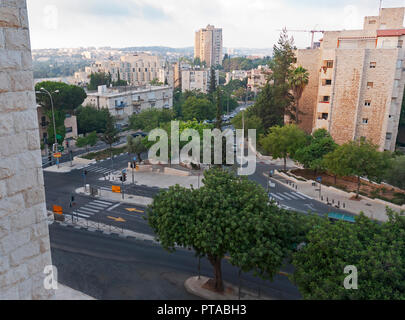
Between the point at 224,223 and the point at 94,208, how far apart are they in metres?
17.8

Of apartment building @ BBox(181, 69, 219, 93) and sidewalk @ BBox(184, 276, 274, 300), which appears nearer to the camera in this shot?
sidewalk @ BBox(184, 276, 274, 300)

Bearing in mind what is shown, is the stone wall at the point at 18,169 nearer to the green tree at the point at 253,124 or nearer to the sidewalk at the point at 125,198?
the sidewalk at the point at 125,198

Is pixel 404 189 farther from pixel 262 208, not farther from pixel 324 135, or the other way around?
pixel 262 208

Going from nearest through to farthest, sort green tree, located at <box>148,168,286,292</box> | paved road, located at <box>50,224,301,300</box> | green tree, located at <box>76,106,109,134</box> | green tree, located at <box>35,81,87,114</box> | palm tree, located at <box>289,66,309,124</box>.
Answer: green tree, located at <box>148,168,286,292</box> → paved road, located at <box>50,224,301,300</box> → green tree, located at <box>35,81,87,114</box> → palm tree, located at <box>289,66,309,124</box> → green tree, located at <box>76,106,109,134</box>

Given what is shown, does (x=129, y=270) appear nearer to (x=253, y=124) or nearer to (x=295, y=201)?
(x=295, y=201)

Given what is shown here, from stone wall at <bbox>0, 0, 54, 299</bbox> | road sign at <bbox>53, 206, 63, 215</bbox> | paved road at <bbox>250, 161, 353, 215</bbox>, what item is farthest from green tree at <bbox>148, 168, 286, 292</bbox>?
paved road at <bbox>250, 161, 353, 215</bbox>

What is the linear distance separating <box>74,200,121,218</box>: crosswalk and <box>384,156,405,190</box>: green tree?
2510cm

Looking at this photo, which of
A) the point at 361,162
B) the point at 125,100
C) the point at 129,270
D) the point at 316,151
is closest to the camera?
the point at 129,270

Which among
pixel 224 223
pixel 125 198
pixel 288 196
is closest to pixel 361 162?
pixel 288 196

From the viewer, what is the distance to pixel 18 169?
421 centimetres

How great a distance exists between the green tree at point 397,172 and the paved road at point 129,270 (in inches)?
741

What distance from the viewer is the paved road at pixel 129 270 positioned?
1766 centimetres

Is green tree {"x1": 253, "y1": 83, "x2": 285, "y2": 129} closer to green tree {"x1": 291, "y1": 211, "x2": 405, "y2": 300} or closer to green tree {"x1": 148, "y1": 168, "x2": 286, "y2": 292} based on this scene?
green tree {"x1": 148, "y1": 168, "x2": 286, "y2": 292}

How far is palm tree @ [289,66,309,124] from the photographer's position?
162ft
